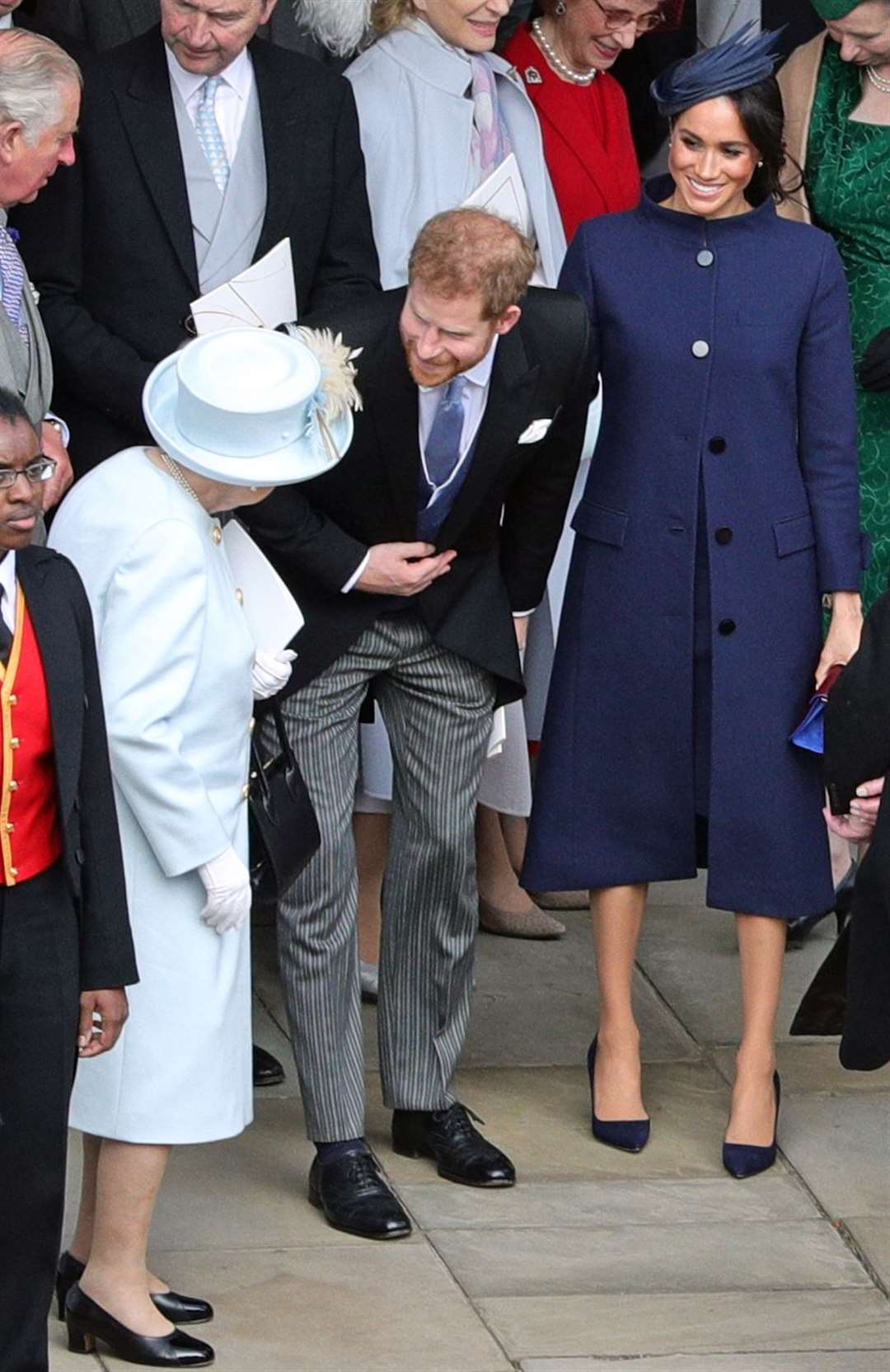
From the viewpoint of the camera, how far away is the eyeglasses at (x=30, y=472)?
3.37m

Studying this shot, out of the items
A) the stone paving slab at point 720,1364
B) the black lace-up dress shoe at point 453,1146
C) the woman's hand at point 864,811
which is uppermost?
the woman's hand at point 864,811

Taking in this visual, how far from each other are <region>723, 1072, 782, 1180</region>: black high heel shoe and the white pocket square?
136 cm

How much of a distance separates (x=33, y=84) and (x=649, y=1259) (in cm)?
218

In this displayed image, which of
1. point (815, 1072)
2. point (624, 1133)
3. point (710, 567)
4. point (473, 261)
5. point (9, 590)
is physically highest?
point (473, 261)

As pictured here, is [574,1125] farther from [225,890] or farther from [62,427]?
[62,427]

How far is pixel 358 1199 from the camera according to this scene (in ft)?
14.8

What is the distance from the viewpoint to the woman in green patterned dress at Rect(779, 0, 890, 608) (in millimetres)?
5340

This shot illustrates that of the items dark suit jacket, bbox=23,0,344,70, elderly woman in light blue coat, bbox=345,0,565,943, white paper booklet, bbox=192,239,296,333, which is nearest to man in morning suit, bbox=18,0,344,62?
dark suit jacket, bbox=23,0,344,70

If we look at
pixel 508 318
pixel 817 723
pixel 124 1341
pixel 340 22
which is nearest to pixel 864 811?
pixel 817 723

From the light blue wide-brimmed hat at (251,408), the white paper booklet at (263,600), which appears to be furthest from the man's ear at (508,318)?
the white paper booklet at (263,600)

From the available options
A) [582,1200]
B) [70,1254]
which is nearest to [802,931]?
[582,1200]

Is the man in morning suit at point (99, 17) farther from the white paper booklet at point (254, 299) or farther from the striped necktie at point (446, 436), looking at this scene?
the striped necktie at point (446, 436)

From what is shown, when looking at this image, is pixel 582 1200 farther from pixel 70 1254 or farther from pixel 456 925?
pixel 70 1254

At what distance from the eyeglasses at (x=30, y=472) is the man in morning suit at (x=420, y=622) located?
36.7 inches
